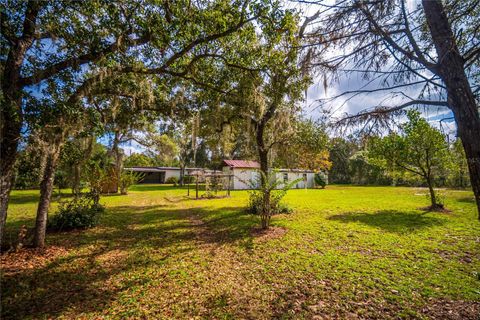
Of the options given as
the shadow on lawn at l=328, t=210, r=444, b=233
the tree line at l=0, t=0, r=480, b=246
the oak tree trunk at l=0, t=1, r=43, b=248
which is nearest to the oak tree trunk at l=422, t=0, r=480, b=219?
the tree line at l=0, t=0, r=480, b=246

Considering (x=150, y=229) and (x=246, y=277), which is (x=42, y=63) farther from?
(x=246, y=277)

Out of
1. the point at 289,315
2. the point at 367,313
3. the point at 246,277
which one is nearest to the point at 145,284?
the point at 246,277

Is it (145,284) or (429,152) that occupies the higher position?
(429,152)

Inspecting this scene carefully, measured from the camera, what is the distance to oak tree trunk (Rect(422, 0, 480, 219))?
205cm

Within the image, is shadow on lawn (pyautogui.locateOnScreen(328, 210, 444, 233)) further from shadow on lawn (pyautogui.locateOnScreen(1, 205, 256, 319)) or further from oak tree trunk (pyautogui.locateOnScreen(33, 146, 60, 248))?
oak tree trunk (pyautogui.locateOnScreen(33, 146, 60, 248))

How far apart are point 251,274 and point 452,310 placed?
2801mm

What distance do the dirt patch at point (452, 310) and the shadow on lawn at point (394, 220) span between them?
11.9 feet

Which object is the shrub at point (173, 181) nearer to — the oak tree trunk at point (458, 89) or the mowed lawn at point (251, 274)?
the mowed lawn at point (251, 274)

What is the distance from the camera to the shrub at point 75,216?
6.29 meters

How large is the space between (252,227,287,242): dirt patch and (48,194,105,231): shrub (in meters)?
5.37

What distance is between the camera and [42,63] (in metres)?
3.92

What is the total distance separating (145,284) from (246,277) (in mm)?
1704

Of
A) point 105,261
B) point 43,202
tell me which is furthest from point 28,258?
point 105,261

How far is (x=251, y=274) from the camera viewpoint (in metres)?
3.79
